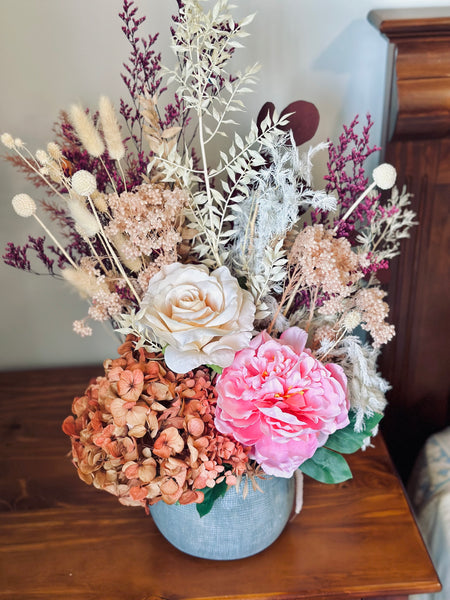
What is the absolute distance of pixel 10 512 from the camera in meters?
0.82

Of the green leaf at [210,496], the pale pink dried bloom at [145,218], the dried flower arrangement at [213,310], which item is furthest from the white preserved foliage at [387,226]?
the green leaf at [210,496]

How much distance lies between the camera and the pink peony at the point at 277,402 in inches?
22.0

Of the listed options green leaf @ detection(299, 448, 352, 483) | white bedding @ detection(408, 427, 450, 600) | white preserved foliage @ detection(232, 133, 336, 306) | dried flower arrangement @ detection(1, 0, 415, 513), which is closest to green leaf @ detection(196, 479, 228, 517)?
dried flower arrangement @ detection(1, 0, 415, 513)

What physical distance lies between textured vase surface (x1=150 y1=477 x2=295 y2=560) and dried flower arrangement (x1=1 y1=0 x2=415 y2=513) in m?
0.06

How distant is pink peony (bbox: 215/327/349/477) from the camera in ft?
Result: 1.83

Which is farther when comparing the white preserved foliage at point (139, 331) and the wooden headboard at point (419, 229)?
the wooden headboard at point (419, 229)

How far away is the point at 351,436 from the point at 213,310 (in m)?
0.25

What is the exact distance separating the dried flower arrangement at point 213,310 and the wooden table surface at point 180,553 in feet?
0.54

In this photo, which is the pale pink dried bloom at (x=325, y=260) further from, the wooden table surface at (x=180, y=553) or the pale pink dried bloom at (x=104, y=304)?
the wooden table surface at (x=180, y=553)

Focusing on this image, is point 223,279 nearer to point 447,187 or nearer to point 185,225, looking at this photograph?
point 185,225

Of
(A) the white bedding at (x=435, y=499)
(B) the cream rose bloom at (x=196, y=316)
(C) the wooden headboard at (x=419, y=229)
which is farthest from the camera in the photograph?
(A) the white bedding at (x=435, y=499)

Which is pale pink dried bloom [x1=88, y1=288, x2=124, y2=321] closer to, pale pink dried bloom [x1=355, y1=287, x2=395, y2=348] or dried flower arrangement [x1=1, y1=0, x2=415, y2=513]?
dried flower arrangement [x1=1, y1=0, x2=415, y2=513]

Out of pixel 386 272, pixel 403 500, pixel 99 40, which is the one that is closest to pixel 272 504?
pixel 403 500

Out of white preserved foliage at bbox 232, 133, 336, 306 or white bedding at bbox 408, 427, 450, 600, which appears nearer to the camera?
white preserved foliage at bbox 232, 133, 336, 306
